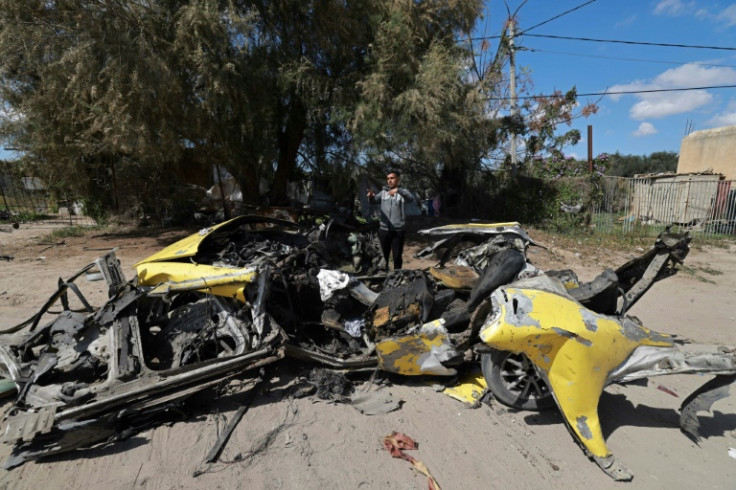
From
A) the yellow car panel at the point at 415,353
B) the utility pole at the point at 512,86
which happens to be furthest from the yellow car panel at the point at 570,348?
the utility pole at the point at 512,86

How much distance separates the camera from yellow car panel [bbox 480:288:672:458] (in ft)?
8.23

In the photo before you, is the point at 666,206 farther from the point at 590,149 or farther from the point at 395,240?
the point at 395,240

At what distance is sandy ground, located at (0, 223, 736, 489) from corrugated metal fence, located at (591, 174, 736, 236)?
9.52 meters

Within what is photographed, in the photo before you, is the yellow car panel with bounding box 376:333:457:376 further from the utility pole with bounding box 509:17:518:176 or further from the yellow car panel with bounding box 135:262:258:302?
the utility pole with bounding box 509:17:518:176

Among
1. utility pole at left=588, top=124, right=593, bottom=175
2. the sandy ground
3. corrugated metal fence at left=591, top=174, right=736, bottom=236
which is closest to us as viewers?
the sandy ground

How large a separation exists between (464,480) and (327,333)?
1.98 metres

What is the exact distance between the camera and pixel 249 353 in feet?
9.86

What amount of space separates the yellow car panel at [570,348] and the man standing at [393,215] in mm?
3062

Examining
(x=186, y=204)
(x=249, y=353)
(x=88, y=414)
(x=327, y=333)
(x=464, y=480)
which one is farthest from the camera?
(x=186, y=204)

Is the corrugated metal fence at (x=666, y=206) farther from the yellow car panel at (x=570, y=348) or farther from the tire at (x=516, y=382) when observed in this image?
the yellow car panel at (x=570, y=348)

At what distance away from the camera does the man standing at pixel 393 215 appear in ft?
18.4

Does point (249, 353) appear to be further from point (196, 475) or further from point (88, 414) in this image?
point (88, 414)

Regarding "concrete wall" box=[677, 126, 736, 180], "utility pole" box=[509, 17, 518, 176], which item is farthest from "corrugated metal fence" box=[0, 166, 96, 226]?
"concrete wall" box=[677, 126, 736, 180]

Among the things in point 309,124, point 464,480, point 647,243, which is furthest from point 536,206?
point 464,480
